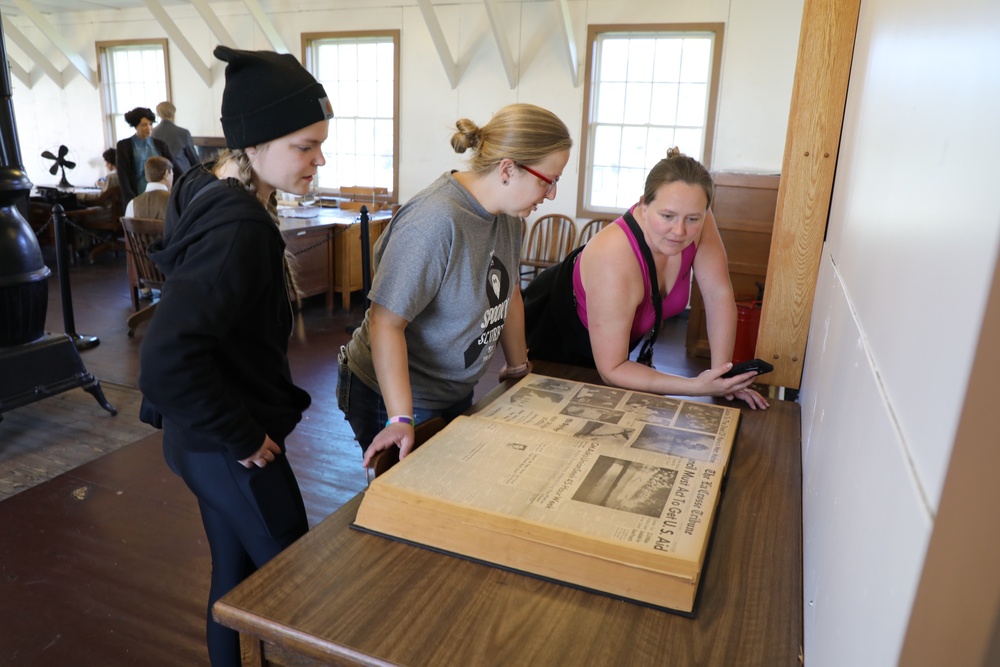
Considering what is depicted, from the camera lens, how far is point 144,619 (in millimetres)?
2068

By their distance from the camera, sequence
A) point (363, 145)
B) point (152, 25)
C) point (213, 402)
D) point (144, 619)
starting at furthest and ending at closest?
point (152, 25)
point (363, 145)
point (144, 619)
point (213, 402)

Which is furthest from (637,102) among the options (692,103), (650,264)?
(650,264)

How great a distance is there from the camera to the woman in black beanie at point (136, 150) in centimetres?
668

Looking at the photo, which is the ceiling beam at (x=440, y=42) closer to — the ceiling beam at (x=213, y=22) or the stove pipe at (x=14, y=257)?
the ceiling beam at (x=213, y=22)

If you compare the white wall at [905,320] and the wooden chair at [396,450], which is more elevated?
the white wall at [905,320]

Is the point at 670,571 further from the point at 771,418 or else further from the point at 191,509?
the point at 191,509

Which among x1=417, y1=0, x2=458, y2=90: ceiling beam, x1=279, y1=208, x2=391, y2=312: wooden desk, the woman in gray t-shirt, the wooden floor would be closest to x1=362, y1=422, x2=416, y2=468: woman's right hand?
the woman in gray t-shirt

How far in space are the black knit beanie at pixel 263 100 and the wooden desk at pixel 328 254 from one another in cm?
410

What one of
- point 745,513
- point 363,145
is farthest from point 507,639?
point 363,145

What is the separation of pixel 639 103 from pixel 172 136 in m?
4.57

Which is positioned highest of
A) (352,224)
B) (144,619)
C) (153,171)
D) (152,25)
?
(152,25)

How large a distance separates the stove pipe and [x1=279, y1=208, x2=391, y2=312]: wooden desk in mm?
2135

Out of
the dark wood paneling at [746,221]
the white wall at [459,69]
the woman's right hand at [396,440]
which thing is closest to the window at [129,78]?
the white wall at [459,69]

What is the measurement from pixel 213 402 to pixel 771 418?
3.41 feet
